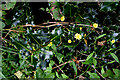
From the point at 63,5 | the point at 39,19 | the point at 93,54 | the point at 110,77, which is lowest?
the point at 110,77

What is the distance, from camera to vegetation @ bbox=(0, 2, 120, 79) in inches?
41.2

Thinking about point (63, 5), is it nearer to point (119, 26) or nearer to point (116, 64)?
point (119, 26)

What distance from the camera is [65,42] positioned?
1086 millimetres

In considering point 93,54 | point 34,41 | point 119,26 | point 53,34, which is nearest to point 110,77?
point 93,54

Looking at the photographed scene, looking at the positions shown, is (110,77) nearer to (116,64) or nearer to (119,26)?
(116,64)

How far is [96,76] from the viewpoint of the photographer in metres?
1.03

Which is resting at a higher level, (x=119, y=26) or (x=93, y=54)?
(x=119, y=26)

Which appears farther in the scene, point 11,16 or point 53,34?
point 11,16

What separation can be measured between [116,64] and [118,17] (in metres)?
0.39

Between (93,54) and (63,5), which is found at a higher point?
(63,5)

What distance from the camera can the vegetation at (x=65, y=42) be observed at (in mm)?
1047

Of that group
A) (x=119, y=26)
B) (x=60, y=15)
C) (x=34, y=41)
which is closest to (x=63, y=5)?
(x=60, y=15)

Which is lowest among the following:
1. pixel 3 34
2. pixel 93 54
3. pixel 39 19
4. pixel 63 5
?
pixel 93 54

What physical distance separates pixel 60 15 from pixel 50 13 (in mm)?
89
